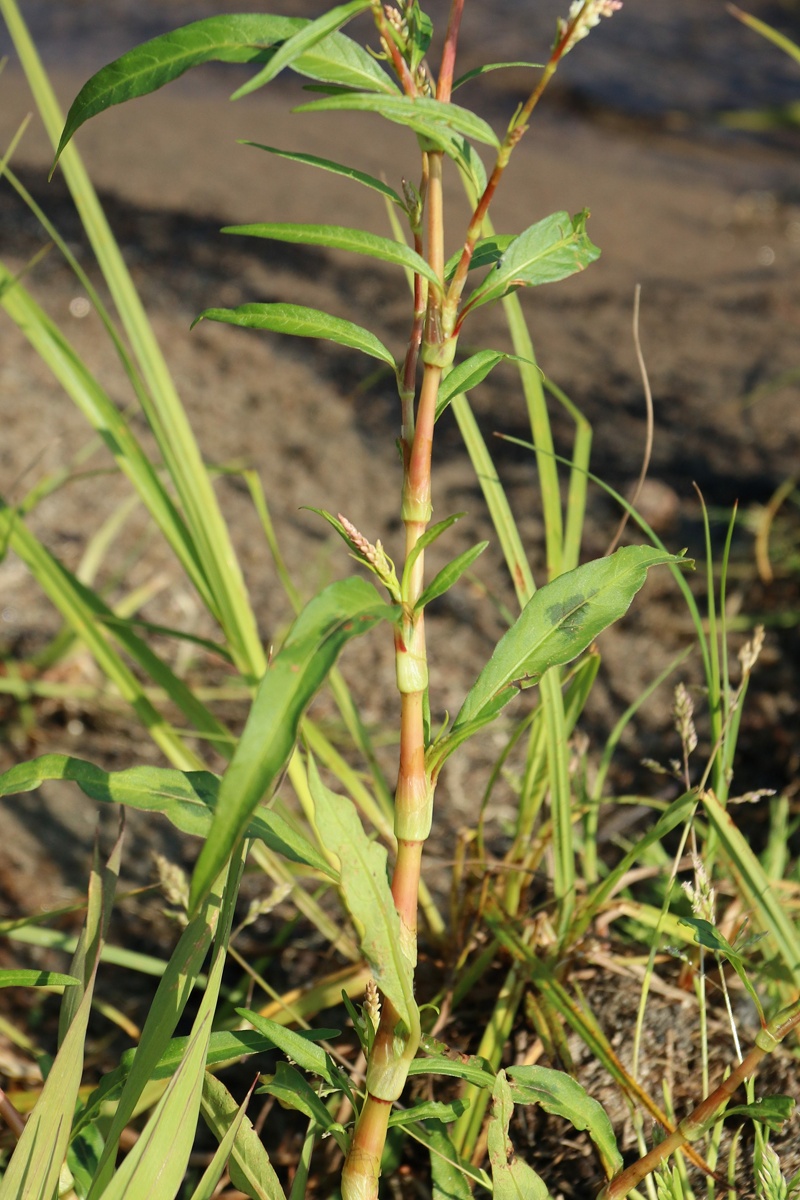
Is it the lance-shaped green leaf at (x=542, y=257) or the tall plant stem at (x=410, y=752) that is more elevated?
the lance-shaped green leaf at (x=542, y=257)

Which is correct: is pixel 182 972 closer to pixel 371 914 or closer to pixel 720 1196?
pixel 371 914

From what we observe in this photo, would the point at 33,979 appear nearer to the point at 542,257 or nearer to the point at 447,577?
the point at 447,577

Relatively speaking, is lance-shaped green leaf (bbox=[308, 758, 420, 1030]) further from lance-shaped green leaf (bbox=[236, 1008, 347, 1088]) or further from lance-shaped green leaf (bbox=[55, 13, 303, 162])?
lance-shaped green leaf (bbox=[55, 13, 303, 162])

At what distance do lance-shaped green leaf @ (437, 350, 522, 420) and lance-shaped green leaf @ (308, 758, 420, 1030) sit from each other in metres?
0.21

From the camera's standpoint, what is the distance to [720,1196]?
764 mm

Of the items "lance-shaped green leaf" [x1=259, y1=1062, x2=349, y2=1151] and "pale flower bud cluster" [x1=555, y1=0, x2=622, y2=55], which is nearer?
Result: "pale flower bud cluster" [x1=555, y1=0, x2=622, y2=55]

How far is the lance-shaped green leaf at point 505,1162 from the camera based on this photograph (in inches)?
23.8

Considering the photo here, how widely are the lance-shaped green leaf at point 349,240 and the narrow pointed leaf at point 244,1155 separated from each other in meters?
0.50

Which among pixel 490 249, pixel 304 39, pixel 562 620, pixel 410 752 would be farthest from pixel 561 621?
pixel 304 39

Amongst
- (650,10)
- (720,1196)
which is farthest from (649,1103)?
(650,10)

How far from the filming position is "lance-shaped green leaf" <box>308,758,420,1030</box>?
1.67 feet

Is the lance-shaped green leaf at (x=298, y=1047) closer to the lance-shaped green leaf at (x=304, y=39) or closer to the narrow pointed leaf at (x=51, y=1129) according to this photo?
the narrow pointed leaf at (x=51, y=1129)

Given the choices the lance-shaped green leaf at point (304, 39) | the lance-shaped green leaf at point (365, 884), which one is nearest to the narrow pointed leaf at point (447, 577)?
the lance-shaped green leaf at point (365, 884)

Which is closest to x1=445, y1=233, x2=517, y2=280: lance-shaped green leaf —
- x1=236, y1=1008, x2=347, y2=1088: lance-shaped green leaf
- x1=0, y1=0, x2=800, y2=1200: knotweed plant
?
x1=0, y1=0, x2=800, y2=1200: knotweed plant
